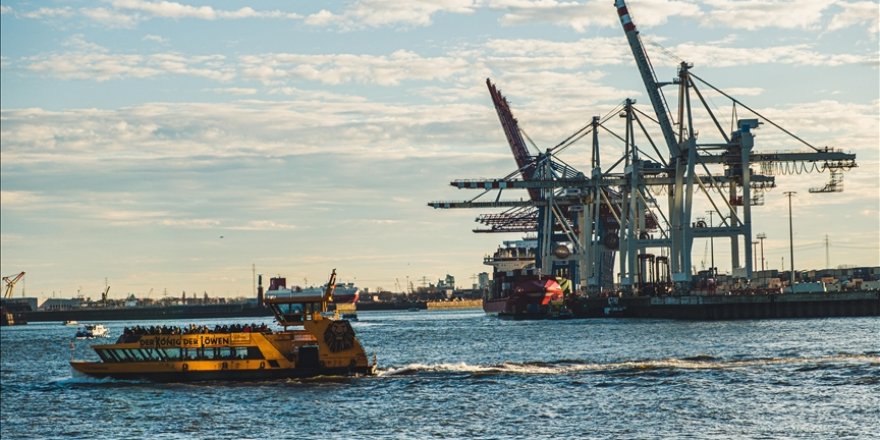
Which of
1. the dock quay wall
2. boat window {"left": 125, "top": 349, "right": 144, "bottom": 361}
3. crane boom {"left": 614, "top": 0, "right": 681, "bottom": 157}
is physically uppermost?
crane boom {"left": 614, "top": 0, "right": 681, "bottom": 157}

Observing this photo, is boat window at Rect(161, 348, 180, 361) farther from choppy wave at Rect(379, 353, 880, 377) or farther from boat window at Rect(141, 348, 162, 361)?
choppy wave at Rect(379, 353, 880, 377)

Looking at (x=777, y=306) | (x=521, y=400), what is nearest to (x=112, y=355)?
(x=521, y=400)

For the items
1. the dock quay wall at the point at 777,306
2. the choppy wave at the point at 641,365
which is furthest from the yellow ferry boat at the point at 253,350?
the dock quay wall at the point at 777,306

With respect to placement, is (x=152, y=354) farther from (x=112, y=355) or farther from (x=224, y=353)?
(x=224, y=353)

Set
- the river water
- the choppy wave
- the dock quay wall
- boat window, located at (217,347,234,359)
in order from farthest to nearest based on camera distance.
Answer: the dock quay wall → the choppy wave → boat window, located at (217,347,234,359) → the river water

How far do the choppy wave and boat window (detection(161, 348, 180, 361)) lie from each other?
10.2 meters

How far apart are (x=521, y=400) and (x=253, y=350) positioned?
14.6 metres

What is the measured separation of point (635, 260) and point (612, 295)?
22.2 ft

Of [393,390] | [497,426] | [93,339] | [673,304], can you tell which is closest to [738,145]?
[673,304]

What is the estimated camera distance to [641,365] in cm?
6706

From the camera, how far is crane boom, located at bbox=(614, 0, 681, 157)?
142250 mm

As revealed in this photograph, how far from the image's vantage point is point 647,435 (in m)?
43.5

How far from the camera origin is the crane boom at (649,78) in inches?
5600

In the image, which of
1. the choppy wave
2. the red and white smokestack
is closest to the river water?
the choppy wave
